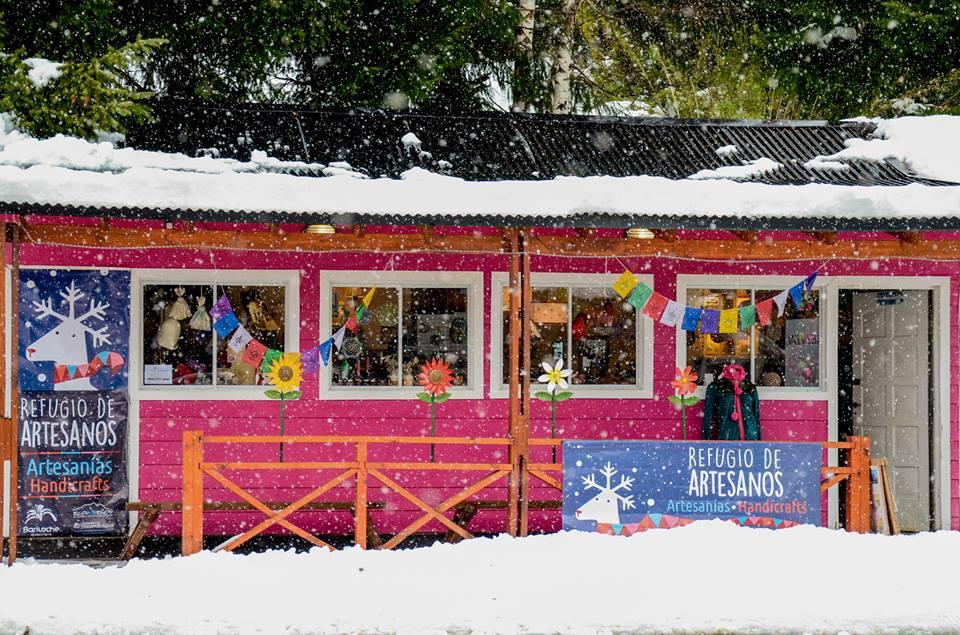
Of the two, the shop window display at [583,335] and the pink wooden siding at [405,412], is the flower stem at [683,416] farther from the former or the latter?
the shop window display at [583,335]

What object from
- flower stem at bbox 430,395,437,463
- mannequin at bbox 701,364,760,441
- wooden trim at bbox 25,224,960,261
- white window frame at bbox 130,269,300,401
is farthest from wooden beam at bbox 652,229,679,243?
white window frame at bbox 130,269,300,401

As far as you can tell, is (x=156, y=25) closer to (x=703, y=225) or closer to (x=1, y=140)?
(x=1, y=140)

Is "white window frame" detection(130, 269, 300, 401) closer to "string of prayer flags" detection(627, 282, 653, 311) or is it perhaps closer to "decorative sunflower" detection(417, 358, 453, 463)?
"decorative sunflower" detection(417, 358, 453, 463)

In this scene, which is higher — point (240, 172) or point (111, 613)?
point (240, 172)

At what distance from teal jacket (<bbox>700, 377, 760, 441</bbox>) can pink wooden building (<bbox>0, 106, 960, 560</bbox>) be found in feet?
0.85

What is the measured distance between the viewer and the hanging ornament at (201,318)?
30.3ft

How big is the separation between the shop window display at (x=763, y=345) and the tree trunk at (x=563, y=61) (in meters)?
5.89

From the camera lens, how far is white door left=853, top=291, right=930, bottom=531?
9969 millimetres

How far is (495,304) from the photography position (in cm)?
952

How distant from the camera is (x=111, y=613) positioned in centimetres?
641

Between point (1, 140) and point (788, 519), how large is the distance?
7.03 metres

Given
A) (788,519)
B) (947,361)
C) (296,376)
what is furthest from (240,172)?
(947,361)

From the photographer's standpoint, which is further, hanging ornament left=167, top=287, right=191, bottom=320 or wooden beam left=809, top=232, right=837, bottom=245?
hanging ornament left=167, top=287, right=191, bottom=320

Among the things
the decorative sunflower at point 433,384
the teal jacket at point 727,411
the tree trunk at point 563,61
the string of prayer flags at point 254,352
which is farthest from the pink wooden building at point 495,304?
the tree trunk at point 563,61
